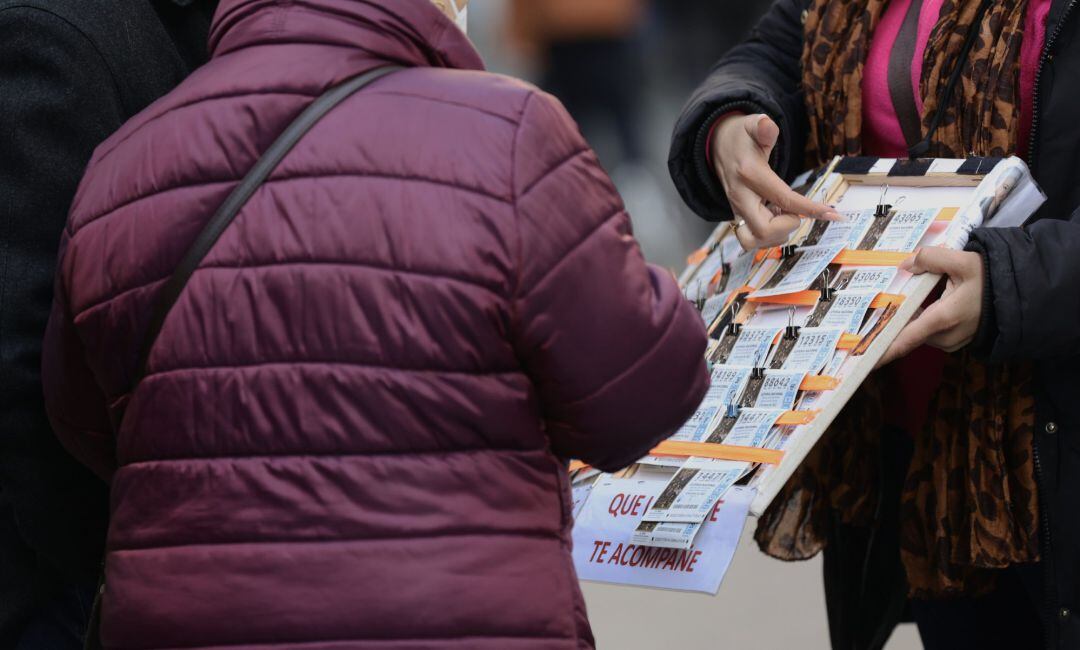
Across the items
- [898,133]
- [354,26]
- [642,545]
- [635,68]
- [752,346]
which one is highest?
[354,26]

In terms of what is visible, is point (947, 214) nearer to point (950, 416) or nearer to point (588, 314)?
point (950, 416)

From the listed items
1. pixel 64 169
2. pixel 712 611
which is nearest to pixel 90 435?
pixel 64 169

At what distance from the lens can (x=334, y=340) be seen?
1238 millimetres

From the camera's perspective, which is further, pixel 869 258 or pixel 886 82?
pixel 886 82

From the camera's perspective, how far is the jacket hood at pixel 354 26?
1294 mm

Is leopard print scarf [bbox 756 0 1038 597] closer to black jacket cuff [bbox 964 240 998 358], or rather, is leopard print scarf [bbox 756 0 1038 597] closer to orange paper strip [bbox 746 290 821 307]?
black jacket cuff [bbox 964 240 998 358]

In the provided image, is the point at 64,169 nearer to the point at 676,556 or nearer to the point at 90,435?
the point at 90,435

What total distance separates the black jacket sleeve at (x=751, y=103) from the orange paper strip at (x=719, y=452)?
1.63 ft

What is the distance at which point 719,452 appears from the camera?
168 centimetres

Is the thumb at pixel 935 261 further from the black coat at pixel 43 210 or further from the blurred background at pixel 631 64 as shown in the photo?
the blurred background at pixel 631 64

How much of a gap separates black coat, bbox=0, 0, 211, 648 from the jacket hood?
1.00 feet

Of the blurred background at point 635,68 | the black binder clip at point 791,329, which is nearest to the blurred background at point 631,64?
the blurred background at point 635,68

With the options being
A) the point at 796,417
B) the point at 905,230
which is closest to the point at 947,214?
the point at 905,230

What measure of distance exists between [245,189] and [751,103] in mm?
994
